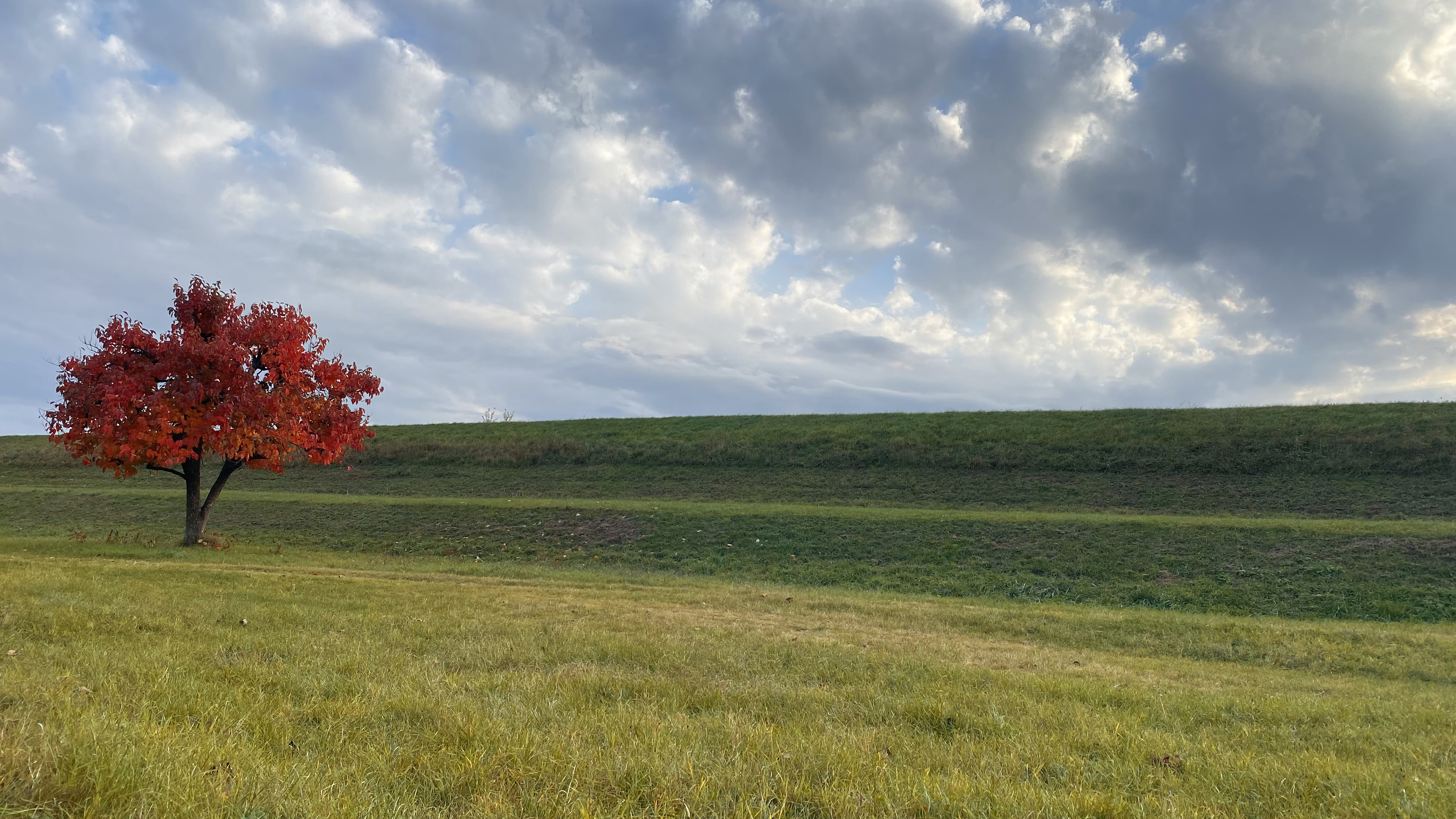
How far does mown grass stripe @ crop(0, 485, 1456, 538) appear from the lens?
23531 millimetres

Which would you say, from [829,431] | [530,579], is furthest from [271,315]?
[829,431]

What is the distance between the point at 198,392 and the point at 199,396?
147 mm

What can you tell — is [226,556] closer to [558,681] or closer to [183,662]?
[183,662]

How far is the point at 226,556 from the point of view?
923 inches

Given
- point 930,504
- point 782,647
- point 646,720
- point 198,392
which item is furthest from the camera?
point 930,504

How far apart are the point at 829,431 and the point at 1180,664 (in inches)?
1402

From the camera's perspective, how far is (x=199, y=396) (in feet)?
80.1

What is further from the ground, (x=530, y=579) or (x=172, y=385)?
(x=172, y=385)

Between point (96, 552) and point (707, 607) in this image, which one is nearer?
point (707, 607)

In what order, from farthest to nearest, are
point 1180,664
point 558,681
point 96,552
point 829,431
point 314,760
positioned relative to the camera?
point 829,431 → point 96,552 → point 1180,664 → point 558,681 → point 314,760

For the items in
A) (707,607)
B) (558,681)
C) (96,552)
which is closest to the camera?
(558,681)

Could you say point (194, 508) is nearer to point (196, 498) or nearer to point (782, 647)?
point (196, 498)

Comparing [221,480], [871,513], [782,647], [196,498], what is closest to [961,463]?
[871,513]

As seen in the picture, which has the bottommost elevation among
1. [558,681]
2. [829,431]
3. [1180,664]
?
[1180,664]
